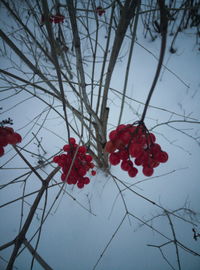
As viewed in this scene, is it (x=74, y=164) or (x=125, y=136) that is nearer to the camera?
(x=125, y=136)

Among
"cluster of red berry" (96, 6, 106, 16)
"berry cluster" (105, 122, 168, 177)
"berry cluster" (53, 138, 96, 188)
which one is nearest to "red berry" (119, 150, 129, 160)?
"berry cluster" (105, 122, 168, 177)

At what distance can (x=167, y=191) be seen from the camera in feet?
2.78

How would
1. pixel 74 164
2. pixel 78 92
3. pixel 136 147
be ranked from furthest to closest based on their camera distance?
pixel 78 92 → pixel 74 164 → pixel 136 147

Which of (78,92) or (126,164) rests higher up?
(78,92)

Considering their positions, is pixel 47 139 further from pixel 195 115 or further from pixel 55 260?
pixel 195 115

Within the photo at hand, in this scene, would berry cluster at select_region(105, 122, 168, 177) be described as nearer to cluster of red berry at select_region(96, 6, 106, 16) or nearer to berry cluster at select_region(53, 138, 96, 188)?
berry cluster at select_region(53, 138, 96, 188)

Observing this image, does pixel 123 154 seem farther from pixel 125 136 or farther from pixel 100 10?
pixel 100 10

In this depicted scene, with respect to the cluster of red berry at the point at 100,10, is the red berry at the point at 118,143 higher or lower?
lower

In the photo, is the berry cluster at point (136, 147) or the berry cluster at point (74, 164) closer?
the berry cluster at point (136, 147)

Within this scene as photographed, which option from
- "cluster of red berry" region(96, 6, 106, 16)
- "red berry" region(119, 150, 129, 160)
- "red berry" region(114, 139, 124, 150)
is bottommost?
"red berry" region(114, 139, 124, 150)

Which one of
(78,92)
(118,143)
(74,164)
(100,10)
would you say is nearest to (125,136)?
(118,143)

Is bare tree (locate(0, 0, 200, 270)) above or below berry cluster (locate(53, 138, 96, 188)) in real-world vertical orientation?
above

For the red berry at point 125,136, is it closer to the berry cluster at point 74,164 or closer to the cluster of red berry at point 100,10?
the berry cluster at point 74,164

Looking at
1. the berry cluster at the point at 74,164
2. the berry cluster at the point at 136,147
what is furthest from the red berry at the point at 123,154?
the berry cluster at the point at 74,164
